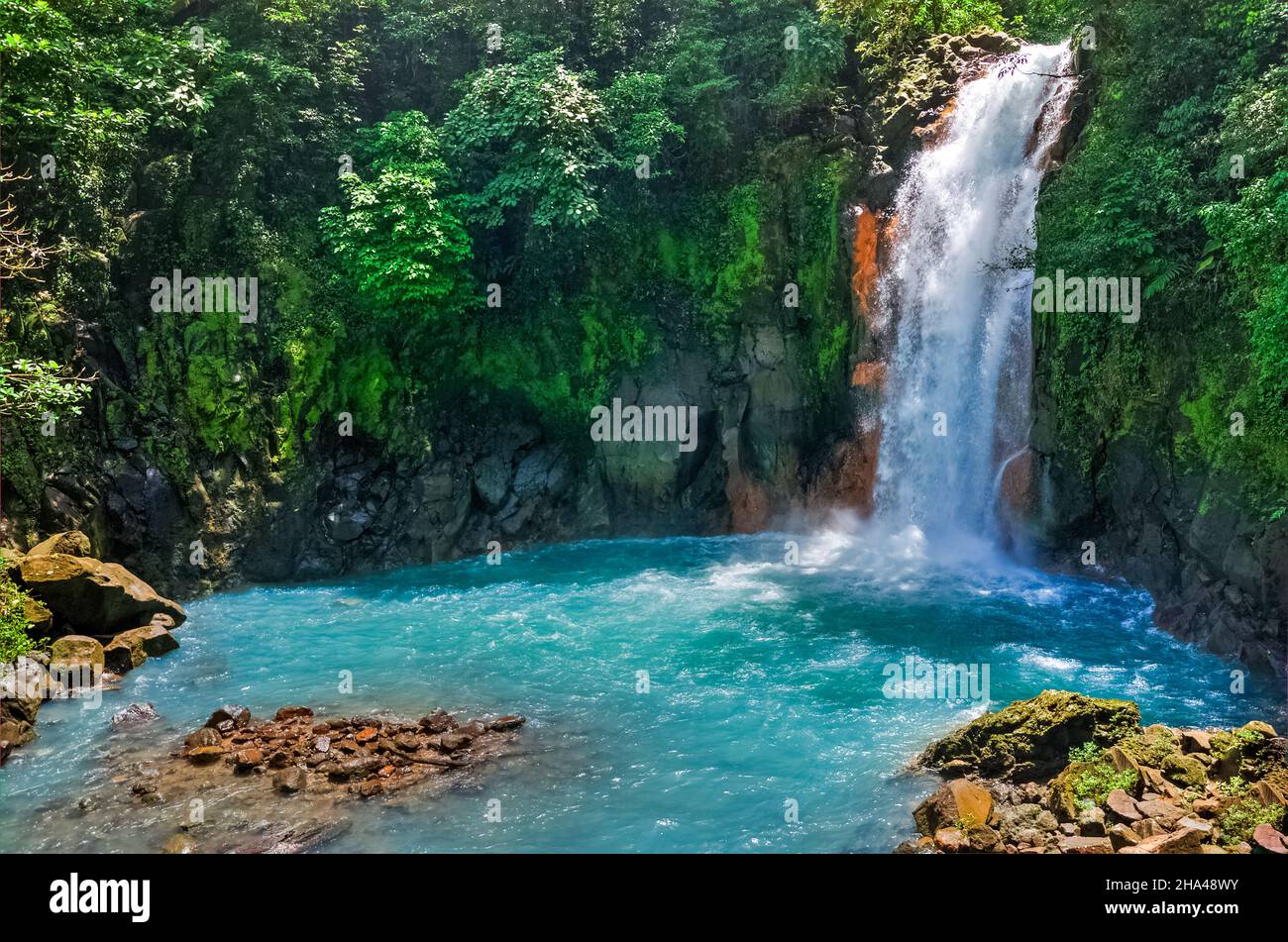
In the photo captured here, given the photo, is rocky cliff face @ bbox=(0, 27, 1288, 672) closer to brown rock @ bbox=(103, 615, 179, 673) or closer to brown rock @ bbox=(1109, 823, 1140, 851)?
brown rock @ bbox=(103, 615, 179, 673)

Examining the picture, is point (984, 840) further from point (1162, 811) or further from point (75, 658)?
point (75, 658)

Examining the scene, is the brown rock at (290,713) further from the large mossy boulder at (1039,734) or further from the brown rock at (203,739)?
the large mossy boulder at (1039,734)

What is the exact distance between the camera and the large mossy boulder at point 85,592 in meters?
14.1

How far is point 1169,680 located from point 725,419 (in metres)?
11.7

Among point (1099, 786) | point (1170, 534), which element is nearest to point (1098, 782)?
point (1099, 786)

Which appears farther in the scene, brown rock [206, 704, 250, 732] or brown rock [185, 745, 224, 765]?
brown rock [206, 704, 250, 732]

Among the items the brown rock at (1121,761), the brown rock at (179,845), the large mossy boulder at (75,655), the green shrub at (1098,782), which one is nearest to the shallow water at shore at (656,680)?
the brown rock at (179,845)

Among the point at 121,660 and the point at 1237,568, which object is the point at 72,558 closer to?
the point at 121,660

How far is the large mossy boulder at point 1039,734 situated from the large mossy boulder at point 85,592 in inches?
506

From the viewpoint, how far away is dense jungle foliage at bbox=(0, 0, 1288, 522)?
15180mm

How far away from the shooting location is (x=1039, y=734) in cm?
1013

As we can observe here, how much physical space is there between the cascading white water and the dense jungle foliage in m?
1.47

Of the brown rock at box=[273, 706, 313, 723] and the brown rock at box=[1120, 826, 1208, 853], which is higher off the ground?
the brown rock at box=[1120, 826, 1208, 853]

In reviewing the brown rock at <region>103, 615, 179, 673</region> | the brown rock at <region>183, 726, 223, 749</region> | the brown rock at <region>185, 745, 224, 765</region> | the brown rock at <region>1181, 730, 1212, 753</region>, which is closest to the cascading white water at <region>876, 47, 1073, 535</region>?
the brown rock at <region>1181, 730, 1212, 753</region>
